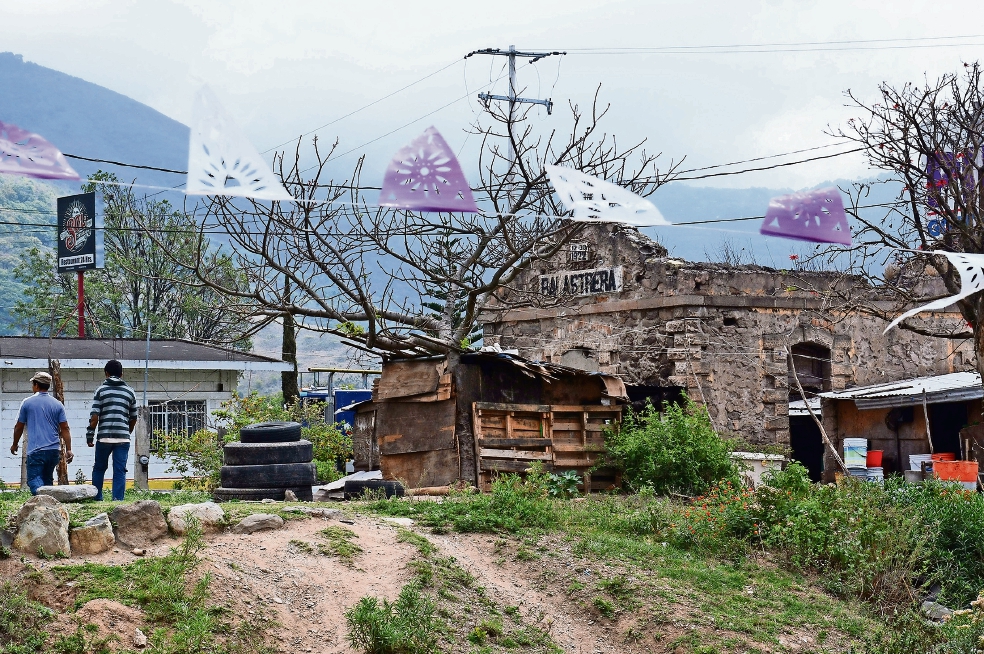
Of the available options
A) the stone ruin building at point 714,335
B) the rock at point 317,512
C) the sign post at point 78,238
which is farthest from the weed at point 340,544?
the sign post at point 78,238

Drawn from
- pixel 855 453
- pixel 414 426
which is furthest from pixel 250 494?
pixel 855 453

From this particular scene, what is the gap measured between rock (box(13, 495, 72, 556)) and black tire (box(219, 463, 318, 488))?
11.9ft

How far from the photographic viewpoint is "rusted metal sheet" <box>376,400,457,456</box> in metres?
14.4

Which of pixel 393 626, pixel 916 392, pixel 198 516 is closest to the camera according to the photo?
pixel 393 626

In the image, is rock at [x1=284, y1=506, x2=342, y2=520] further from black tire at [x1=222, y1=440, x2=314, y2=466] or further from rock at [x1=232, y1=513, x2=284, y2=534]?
black tire at [x1=222, y1=440, x2=314, y2=466]

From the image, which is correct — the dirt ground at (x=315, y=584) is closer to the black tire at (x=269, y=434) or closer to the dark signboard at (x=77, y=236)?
the black tire at (x=269, y=434)

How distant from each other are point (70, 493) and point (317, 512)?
2.62m

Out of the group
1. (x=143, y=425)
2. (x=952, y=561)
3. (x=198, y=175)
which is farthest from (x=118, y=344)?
(x=952, y=561)

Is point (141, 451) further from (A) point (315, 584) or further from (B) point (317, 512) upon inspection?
(A) point (315, 584)

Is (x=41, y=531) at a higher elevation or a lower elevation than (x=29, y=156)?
lower

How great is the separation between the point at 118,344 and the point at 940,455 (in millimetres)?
17157

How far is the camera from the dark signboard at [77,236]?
27.1 metres

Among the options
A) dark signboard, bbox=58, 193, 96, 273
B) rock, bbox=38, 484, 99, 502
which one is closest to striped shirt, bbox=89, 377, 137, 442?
rock, bbox=38, 484, 99, 502

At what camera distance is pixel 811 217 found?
11.3 m
